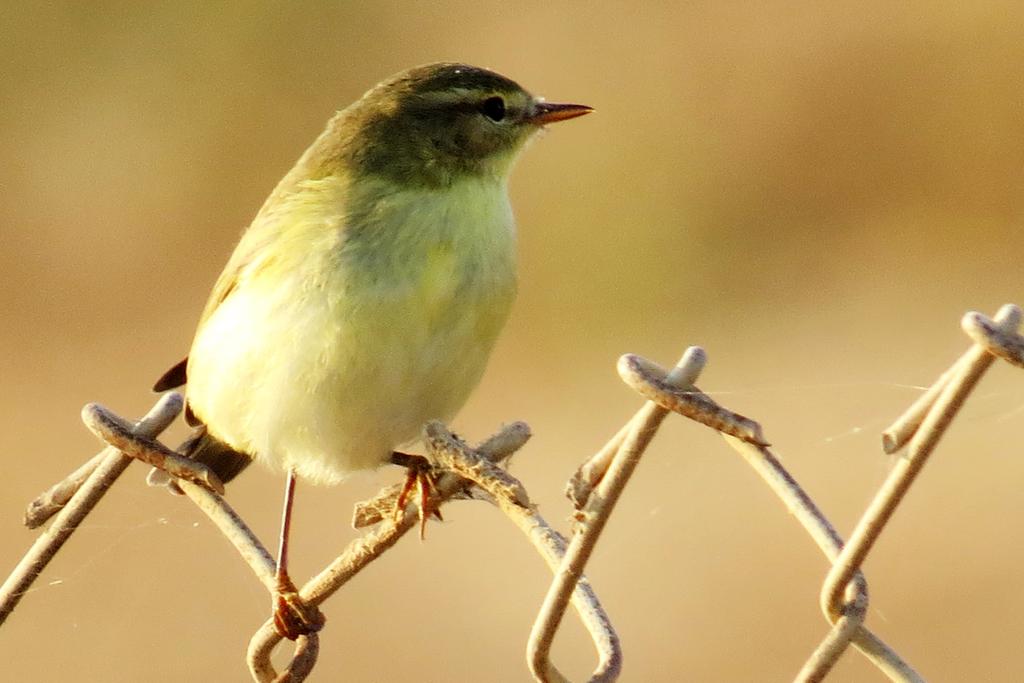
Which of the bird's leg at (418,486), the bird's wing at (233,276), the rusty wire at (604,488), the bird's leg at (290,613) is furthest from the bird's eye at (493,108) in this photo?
the rusty wire at (604,488)

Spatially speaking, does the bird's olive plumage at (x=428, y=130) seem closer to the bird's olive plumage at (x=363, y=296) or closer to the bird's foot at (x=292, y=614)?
the bird's olive plumage at (x=363, y=296)

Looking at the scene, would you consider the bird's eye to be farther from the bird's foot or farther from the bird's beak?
the bird's foot

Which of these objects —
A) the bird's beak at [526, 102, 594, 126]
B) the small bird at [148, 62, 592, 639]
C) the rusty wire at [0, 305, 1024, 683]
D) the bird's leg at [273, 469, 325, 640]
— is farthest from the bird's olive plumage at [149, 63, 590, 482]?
the rusty wire at [0, 305, 1024, 683]

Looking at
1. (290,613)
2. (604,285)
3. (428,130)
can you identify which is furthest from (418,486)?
(604,285)

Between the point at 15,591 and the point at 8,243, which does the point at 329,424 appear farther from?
the point at 8,243

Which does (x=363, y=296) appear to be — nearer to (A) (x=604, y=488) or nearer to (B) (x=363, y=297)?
(B) (x=363, y=297)

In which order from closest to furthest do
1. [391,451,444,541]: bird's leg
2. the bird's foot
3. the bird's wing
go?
[391,451,444,541]: bird's leg
the bird's foot
the bird's wing

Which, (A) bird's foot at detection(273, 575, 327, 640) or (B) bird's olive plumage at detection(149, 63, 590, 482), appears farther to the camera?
(B) bird's olive plumage at detection(149, 63, 590, 482)
